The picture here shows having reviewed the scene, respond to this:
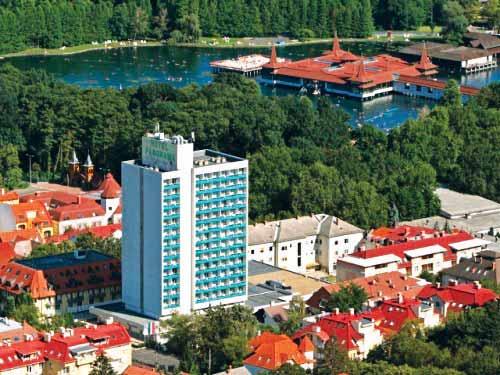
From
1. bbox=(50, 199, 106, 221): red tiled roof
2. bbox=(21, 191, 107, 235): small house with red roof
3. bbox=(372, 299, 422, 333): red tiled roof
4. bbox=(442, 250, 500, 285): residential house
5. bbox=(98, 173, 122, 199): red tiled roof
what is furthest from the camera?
bbox=(98, 173, 122, 199): red tiled roof

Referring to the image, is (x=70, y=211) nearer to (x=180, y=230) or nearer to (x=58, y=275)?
(x=58, y=275)

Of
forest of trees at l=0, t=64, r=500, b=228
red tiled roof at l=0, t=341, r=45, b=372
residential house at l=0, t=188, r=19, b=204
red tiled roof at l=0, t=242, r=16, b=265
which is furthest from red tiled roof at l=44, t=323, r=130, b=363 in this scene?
residential house at l=0, t=188, r=19, b=204

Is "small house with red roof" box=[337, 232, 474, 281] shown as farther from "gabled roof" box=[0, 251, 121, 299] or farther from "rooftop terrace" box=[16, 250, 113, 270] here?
"rooftop terrace" box=[16, 250, 113, 270]

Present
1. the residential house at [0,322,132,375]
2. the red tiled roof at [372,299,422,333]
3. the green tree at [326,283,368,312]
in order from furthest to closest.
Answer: the green tree at [326,283,368,312] → the red tiled roof at [372,299,422,333] → the residential house at [0,322,132,375]

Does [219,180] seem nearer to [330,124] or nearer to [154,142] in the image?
[154,142]

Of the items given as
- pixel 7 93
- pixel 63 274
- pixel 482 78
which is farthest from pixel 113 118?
pixel 482 78

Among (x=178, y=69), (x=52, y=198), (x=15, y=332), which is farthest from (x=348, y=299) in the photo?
(x=178, y=69)
